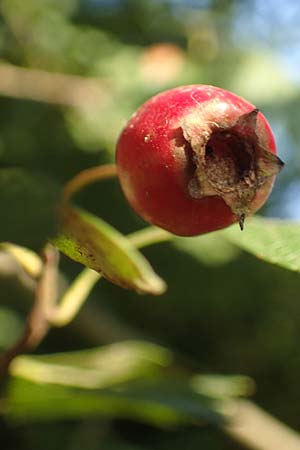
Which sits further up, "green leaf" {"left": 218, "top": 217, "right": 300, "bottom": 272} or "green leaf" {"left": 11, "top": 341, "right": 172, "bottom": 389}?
"green leaf" {"left": 218, "top": 217, "right": 300, "bottom": 272}

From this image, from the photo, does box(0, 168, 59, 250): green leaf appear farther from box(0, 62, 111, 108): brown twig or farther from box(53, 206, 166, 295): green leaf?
box(0, 62, 111, 108): brown twig

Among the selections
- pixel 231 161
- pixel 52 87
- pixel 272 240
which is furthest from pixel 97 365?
pixel 52 87

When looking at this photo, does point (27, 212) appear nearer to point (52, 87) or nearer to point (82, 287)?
point (82, 287)

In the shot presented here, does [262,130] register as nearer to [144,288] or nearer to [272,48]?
[144,288]

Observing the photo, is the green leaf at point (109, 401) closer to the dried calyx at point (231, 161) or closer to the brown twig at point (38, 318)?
the brown twig at point (38, 318)

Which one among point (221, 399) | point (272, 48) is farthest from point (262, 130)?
point (272, 48)

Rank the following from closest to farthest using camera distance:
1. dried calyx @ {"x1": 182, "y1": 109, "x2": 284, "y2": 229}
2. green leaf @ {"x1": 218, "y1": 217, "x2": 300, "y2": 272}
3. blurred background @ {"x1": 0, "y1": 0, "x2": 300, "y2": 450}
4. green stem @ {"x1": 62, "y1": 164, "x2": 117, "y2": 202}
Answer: dried calyx @ {"x1": 182, "y1": 109, "x2": 284, "y2": 229} → green leaf @ {"x1": 218, "y1": 217, "x2": 300, "y2": 272} → green stem @ {"x1": 62, "y1": 164, "x2": 117, "y2": 202} → blurred background @ {"x1": 0, "y1": 0, "x2": 300, "y2": 450}

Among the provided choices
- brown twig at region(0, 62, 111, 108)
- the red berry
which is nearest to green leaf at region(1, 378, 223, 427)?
the red berry
